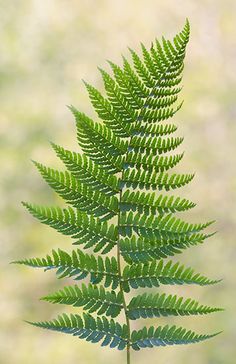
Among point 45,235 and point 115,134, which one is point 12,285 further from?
point 115,134

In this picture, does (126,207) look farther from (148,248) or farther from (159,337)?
(159,337)

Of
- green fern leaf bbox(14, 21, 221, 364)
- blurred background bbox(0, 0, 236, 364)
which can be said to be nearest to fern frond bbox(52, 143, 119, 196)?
green fern leaf bbox(14, 21, 221, 364)

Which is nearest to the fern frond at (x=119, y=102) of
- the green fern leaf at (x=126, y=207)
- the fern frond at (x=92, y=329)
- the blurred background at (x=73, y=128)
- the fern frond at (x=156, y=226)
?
the green fern leaf at (x=126, y=207)

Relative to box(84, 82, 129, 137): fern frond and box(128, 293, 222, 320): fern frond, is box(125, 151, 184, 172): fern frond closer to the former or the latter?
box(84, 82, 129, 137): fern frond

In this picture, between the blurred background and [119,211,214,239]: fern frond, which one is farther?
the blurred background

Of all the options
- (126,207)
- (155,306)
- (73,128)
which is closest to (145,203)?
(126,207)

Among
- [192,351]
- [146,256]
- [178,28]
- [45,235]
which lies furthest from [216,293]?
[146,256]
